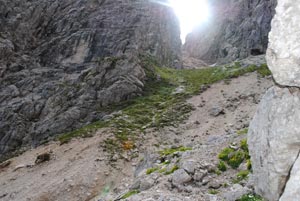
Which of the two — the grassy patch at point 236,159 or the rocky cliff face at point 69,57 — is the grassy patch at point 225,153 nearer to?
the grassy patch at point 236,159

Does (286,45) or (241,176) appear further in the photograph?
(241,176)

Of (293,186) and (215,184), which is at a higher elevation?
(293,186)

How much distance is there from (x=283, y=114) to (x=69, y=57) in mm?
71777

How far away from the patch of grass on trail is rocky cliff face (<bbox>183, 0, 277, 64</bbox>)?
775 inches

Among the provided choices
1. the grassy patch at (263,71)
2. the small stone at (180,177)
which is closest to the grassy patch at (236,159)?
the small stone at (180,177)

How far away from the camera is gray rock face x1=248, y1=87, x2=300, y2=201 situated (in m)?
10.7

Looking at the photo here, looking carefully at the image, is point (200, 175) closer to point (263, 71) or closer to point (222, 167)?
point (222, 167)

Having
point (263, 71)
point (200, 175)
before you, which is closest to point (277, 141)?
point (200, 175)

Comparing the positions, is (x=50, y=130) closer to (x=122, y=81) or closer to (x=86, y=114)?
(x=86, y=114)

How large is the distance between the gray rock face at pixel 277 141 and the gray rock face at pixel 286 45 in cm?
44

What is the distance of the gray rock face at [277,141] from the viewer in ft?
35.1

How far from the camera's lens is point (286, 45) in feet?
35.6

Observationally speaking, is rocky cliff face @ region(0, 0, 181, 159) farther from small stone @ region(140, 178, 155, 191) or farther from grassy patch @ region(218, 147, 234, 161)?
grassy patch @ region(218, 147, 234, 161)

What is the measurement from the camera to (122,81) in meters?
61.4
